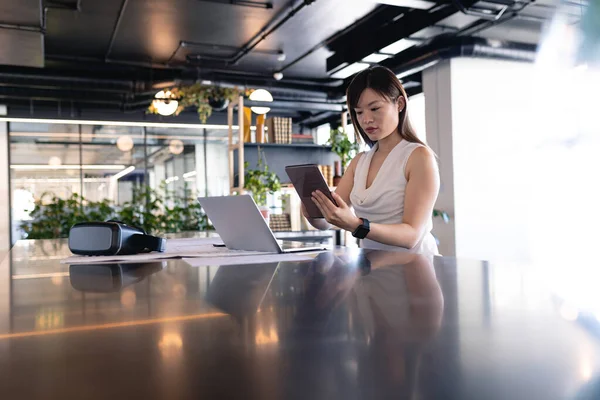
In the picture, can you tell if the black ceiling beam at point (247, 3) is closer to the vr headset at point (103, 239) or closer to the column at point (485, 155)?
the column at point (485, 155)

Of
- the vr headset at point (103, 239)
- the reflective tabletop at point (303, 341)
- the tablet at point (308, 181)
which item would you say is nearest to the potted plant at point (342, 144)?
the tablet at point (308, 181)

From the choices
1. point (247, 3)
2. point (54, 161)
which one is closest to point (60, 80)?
point (247, 3)

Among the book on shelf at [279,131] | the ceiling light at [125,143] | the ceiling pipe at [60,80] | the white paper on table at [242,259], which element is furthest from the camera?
the ceiling light at [125,143]

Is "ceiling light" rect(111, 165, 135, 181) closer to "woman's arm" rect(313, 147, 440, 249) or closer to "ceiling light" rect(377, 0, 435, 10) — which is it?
"ceiling light" rect(377, 0, 435, 10)

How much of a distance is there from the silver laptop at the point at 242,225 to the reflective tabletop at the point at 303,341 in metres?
0.63

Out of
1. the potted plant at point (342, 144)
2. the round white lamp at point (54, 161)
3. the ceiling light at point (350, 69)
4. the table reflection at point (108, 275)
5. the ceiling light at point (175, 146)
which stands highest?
the ceiling light at point (350, 69)

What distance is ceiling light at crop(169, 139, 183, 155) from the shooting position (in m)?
12.2

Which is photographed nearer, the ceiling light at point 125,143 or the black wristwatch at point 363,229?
the black wristwatch at point 363,229

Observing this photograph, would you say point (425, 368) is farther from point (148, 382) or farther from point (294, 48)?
point (294, 48)

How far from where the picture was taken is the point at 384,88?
227 centimetres

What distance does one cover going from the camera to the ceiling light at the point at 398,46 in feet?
21.5

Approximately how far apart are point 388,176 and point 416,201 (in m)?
0.20

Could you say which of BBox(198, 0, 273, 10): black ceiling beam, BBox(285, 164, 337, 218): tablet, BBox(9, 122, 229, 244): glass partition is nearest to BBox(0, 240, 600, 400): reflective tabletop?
BBox(285, 164, 337, 218): tablet

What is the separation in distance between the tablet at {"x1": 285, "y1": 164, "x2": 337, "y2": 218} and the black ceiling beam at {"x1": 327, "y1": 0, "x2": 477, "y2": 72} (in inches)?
153
